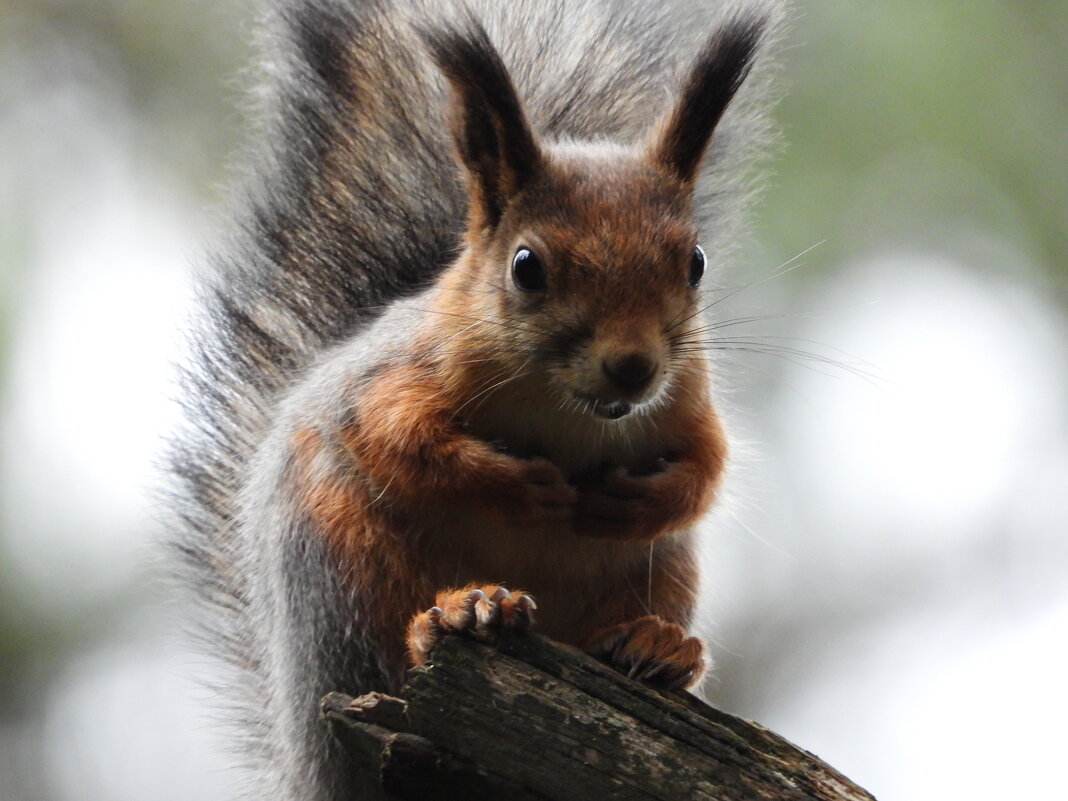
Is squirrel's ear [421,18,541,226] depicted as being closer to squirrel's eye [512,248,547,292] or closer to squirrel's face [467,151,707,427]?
squirrel's face [467,151,707,427]

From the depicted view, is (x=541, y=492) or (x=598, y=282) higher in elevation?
(x=598, y=282)

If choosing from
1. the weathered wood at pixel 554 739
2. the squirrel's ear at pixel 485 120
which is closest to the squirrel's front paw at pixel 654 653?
the weathered wood at pixel 554 739

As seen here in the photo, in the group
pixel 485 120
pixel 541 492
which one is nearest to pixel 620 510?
pixel 541 492

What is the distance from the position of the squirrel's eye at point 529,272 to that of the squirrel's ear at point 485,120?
6.5 inches

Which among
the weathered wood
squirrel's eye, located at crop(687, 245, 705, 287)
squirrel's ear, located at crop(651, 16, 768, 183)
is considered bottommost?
the weathered wood

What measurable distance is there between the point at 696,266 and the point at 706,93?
296 millimetres

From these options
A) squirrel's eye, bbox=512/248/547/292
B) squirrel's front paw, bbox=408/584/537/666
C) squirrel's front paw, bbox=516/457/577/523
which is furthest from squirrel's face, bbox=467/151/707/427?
squirrel's front paw, bbox=408/584/537/666

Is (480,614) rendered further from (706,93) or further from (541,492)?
(706,93)

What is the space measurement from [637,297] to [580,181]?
0.25 m

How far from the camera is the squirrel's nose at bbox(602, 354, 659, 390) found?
1600 mm

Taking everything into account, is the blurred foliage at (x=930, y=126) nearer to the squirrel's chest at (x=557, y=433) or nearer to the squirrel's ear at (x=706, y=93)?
the squirrel's ear at (x=706, y=93)

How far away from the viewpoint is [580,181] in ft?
6.00

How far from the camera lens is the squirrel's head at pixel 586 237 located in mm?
1669

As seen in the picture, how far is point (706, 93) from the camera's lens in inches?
75.1
